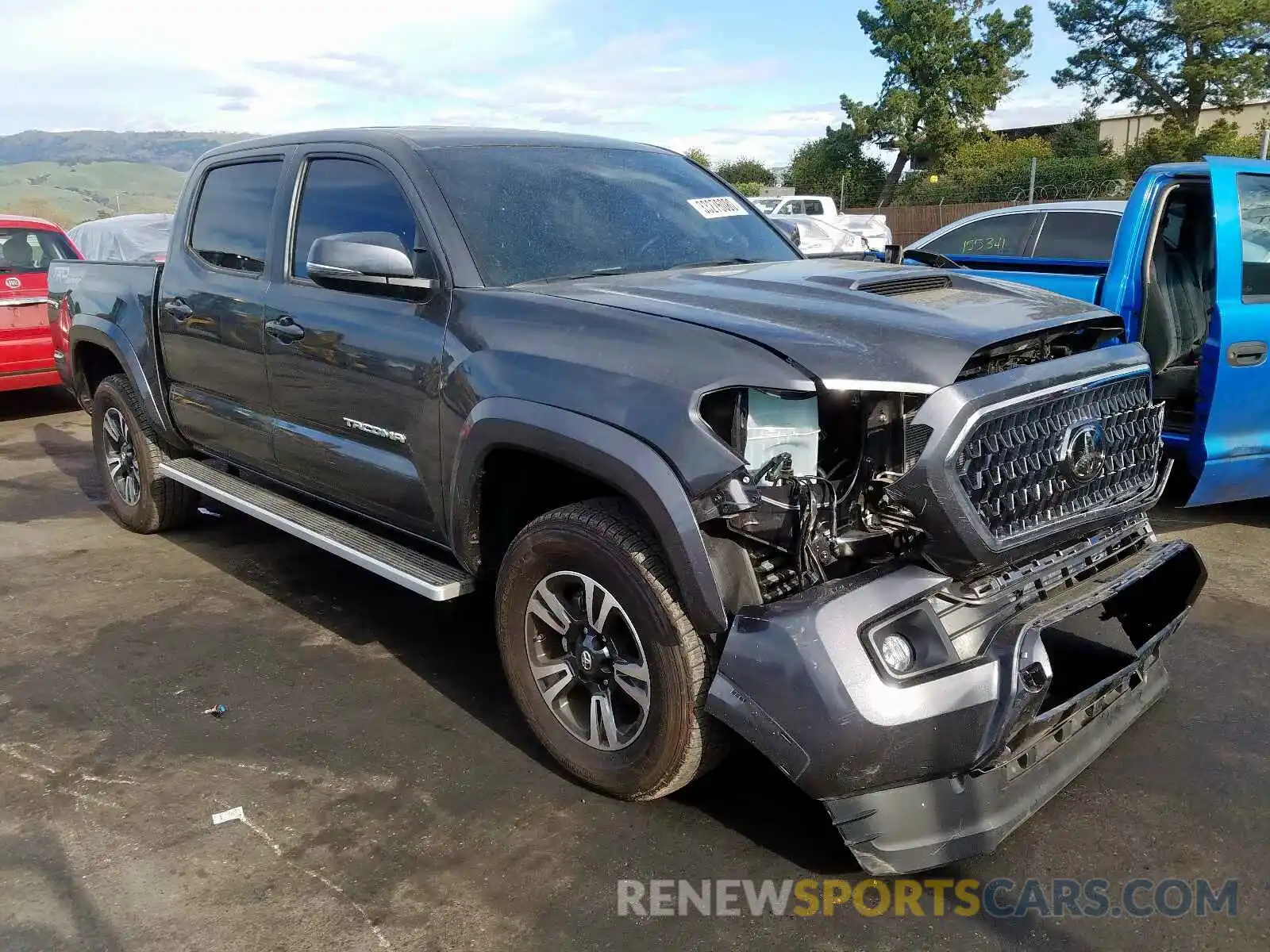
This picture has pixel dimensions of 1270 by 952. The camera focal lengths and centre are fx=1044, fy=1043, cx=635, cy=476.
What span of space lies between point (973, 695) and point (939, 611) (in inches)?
8.6

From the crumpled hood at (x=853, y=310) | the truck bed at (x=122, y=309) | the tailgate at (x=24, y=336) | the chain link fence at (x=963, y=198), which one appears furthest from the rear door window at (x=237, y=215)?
the chain link fence at (x=963, y=198)

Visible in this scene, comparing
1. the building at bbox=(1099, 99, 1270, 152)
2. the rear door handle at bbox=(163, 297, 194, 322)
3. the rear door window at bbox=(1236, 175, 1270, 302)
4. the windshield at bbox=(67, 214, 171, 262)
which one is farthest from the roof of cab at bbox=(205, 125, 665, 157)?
the building at bbox=(1099, 99, 1270, 152)

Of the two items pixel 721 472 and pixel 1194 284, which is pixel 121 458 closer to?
pixel 721 472

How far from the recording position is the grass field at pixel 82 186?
25.4 m

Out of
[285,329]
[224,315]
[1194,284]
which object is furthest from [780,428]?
[1194,284]

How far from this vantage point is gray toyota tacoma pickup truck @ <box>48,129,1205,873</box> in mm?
2504

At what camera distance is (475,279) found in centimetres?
338

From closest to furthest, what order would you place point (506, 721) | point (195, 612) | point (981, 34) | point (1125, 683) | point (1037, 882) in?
point (1037, 882), point (1125, 683), point (506, 721), point (195, 612), point (981, 34)

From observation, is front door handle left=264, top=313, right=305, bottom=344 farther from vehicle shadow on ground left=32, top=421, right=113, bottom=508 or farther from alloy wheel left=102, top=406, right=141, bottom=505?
vehicle shadow on ground left=32, top=421, right=113, bottom=508

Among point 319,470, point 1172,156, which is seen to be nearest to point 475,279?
point 319,470

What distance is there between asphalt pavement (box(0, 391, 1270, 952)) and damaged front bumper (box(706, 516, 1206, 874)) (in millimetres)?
262

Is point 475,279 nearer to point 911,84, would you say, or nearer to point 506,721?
point 506,721

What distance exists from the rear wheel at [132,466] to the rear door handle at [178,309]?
2.56ft

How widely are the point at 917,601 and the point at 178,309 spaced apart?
3.89 metres
